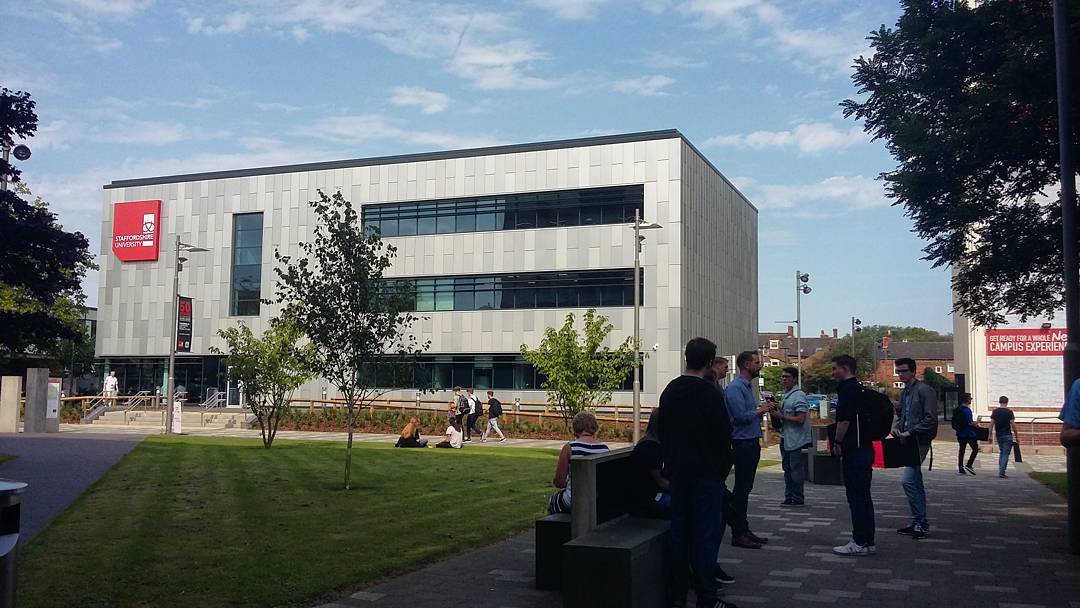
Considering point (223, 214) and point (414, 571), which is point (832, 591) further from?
point (223, 214)

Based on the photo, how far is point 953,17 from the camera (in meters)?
11.8

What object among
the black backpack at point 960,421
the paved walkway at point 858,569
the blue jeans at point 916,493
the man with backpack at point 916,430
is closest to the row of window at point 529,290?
the black backpack at point 960,421

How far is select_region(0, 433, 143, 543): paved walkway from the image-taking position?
38.6ft

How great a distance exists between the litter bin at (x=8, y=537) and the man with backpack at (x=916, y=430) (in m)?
8.79

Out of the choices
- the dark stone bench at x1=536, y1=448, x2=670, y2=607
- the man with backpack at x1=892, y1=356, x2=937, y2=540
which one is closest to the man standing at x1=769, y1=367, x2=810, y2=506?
the man with backpack at x1=892, y1=356, x2=937, y2=540

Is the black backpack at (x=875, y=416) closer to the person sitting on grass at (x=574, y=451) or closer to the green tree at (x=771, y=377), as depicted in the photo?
the person sitting on grass at (x=574, y=451)

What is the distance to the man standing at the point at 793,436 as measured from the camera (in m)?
13.1

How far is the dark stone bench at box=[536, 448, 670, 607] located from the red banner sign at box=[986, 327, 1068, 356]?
1388 inches

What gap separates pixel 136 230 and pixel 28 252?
4052 cm

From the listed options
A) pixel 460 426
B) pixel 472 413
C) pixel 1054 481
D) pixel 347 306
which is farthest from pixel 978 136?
pixel 472 413

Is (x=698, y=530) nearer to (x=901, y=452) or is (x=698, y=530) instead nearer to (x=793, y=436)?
(x=901, y=452)

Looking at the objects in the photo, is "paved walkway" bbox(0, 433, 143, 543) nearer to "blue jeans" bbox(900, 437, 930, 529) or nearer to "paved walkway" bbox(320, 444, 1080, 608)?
"paved walkway" bbox(320, 444, 1080, 608)

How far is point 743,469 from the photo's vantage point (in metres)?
10.3

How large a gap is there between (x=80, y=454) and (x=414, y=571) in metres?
15.7
